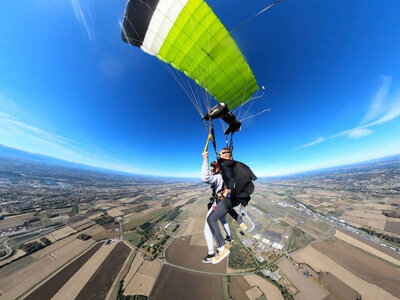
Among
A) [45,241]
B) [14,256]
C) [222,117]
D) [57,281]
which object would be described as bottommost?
[57,281]

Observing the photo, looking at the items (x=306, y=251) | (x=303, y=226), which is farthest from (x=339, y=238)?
(x=306, y=251)

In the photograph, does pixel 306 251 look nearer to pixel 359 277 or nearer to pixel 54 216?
pixel 359 277

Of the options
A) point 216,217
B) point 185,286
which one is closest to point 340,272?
point 185,286

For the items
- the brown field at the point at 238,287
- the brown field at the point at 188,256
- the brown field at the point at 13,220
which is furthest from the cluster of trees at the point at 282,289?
the brown field at the point at 13,220

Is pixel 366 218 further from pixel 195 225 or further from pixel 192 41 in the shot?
pixel 192 41

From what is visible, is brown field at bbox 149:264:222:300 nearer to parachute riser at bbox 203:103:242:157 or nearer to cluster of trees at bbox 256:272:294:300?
cluster of trees at bbox 256:272:294:300

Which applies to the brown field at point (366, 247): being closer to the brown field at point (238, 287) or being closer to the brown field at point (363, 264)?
the brown field at point (363, 264)
